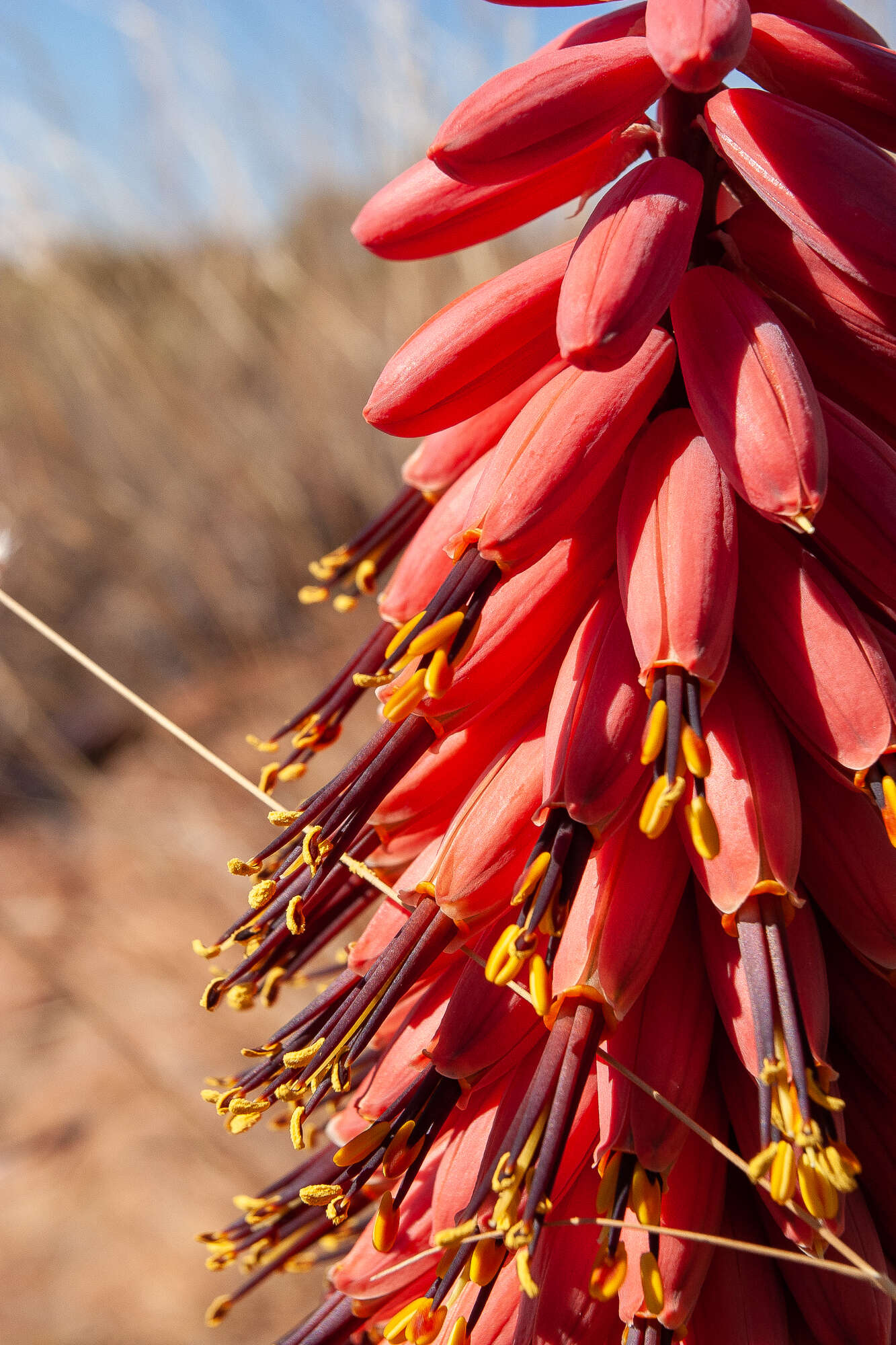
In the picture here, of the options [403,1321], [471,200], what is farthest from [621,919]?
[471,200]

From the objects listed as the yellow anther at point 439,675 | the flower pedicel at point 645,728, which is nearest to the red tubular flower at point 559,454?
the flower pedicel at point 645,728

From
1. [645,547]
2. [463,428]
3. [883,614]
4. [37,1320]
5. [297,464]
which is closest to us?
[645,547]

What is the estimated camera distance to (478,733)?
1.16 metres

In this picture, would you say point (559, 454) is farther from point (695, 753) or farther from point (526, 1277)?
point (526, 1277)

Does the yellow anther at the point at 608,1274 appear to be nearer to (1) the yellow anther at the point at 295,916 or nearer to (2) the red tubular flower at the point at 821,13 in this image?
(1) the yellow anther at the point at 295,916

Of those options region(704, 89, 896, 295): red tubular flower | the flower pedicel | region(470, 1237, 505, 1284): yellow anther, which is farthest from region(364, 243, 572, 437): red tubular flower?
region(470, 1237, 505, 1284): yellow anther

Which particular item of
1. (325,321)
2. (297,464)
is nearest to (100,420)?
(297,464)

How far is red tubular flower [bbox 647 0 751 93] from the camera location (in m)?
0.89

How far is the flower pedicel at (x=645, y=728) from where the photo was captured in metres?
0.93

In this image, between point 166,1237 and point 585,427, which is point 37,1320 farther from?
point 585,427

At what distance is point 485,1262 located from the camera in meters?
1.02

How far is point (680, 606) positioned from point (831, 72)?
1.99 ft

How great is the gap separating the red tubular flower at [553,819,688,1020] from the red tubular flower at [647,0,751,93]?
0.73 metres

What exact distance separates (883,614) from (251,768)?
5.39 m
